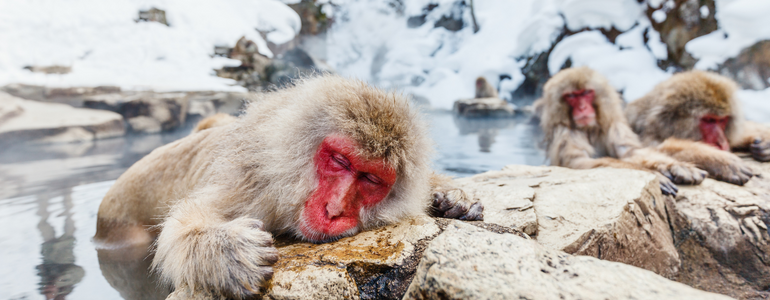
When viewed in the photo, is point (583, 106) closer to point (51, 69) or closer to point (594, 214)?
point (594, 214)

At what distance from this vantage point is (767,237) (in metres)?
2.81

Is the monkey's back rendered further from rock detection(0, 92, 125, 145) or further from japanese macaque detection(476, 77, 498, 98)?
Answer: japanese macaque detection(476, 77, 498, 98)

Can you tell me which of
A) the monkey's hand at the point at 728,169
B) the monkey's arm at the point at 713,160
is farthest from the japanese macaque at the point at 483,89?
the monkey's hand at the point at 728,169

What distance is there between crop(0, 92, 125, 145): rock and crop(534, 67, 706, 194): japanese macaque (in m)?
8.94

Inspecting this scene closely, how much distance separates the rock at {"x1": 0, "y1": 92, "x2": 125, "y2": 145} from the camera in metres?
7.41

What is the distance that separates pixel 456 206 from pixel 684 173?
2.25m

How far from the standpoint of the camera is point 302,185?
1.81 metres

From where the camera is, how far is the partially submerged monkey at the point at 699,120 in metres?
3.97

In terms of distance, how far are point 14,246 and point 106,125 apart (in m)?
6.69

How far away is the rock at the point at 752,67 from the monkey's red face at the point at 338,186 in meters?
9.89

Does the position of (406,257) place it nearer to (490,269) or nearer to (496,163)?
(490,269)

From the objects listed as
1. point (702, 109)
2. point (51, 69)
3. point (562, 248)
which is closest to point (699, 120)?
point (702, 109)

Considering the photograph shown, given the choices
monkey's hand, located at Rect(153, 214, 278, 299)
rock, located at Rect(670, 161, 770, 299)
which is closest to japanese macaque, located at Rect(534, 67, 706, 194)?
rock, located at Rect(670, 161, 770, 299)

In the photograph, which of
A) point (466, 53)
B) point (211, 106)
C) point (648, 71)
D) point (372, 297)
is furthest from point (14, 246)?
point (466, 53)
